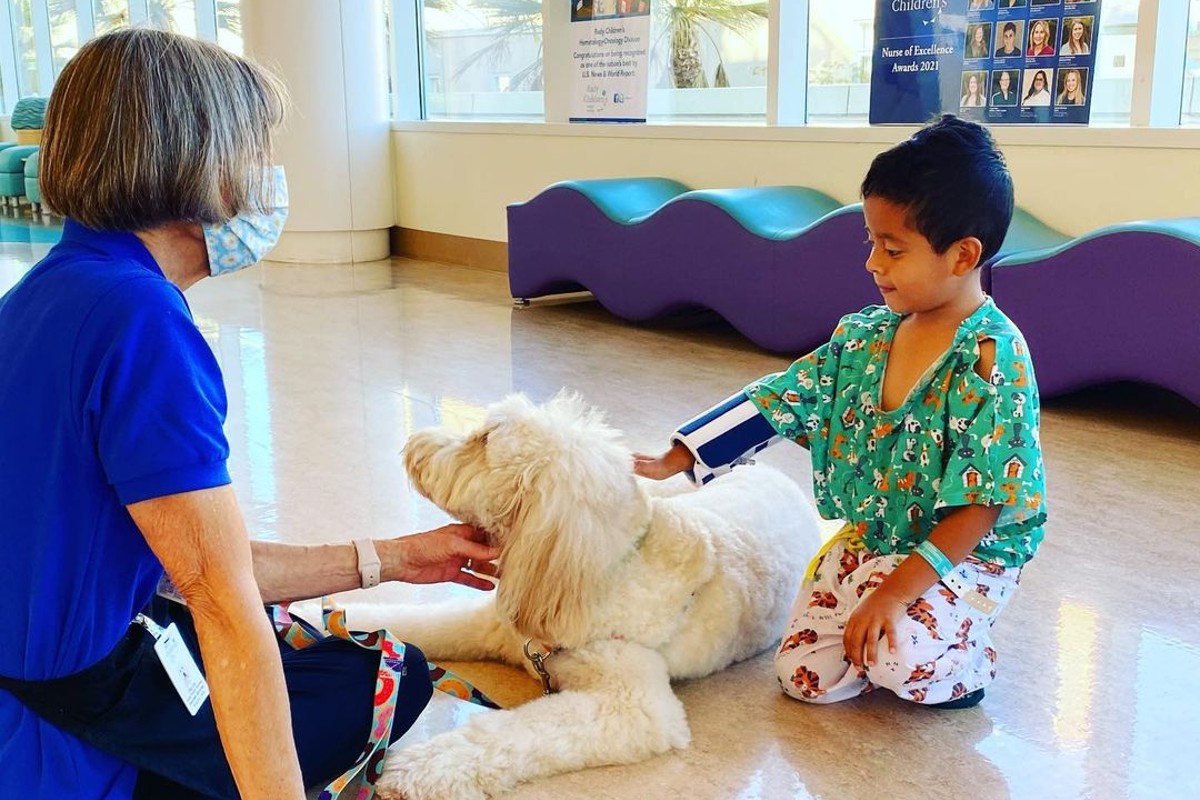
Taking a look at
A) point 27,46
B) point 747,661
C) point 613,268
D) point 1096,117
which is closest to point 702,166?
point 613,268

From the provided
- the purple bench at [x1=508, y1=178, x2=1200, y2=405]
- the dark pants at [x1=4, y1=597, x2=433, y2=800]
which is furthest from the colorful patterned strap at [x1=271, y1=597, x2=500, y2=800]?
the purple bench at [x1=508, y1=178, x2=1200, y2=405]

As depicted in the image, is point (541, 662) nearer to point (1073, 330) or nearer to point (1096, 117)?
point (1073, 330)

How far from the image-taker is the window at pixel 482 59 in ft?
28.1

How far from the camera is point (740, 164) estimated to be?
262 inches

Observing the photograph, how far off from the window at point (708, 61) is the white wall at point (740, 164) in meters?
0.36

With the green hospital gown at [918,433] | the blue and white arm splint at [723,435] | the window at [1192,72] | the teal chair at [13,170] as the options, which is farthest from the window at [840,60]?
the teal chair at [13,170]

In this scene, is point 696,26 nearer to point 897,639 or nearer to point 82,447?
point 897,639

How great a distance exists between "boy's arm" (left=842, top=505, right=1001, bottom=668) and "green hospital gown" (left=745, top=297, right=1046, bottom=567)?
0.03 meters

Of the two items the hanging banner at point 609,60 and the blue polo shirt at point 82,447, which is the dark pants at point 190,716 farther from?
the hanging banner at point 609,60

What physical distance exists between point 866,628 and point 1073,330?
259cm

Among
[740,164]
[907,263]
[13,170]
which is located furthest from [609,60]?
[13,170]

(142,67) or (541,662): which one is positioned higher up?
(142,67)

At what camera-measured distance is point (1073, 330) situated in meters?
4.29

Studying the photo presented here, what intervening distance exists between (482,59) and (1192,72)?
5386 millimetres
